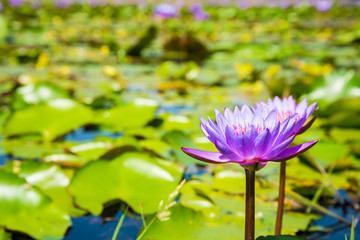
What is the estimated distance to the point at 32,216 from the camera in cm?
81

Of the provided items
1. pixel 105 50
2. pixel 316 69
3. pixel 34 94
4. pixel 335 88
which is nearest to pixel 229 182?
pixel 335 88

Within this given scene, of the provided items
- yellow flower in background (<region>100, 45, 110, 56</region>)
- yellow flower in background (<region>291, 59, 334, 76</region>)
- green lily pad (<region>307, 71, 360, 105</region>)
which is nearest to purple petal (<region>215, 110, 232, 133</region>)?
green lily pad (<region>307, 71, 360, 105</region>)

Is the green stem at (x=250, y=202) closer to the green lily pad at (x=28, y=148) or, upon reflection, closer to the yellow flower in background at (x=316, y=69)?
the green lily pad at (x=28, y=148)

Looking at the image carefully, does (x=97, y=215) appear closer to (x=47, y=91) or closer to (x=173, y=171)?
(x=173, y=171)

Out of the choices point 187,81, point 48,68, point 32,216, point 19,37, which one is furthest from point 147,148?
point 19,37

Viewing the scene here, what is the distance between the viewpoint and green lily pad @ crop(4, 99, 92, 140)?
1357 millimetres

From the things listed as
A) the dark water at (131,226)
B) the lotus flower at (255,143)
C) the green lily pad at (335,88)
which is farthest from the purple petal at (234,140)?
the green lily pad at (335,88)

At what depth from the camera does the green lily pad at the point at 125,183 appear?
2.93 feet

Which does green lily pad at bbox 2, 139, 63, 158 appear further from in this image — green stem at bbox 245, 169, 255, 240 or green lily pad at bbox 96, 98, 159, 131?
green stem at bbox 245, 169, 255, 240

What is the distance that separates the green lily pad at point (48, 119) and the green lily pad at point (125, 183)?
1.62 ft

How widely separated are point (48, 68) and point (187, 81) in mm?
953

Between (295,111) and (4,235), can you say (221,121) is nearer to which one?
(295,111)

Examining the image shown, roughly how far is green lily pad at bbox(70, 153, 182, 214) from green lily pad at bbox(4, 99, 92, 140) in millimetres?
493

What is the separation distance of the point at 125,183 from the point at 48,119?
593 millimetres
